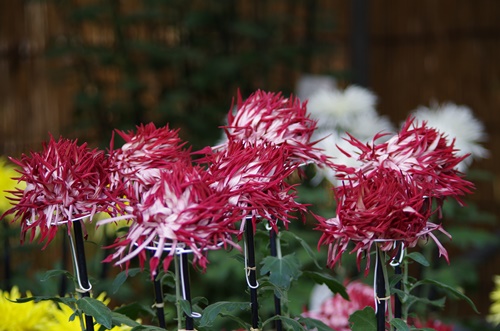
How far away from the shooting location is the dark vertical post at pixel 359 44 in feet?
10.9

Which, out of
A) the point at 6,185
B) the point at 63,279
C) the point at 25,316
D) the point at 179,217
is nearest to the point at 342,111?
the point at 6,185

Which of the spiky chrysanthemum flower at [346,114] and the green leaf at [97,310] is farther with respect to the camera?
the spiky chrysanthemum flower at [346,114]

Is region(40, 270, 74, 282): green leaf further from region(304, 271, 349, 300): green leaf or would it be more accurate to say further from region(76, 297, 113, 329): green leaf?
region(304, 271, 349, 300): green leaf

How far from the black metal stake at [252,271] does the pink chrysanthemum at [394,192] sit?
0.07 m

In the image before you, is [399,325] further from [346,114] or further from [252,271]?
[346,114]

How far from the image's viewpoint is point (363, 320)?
29.8 inches

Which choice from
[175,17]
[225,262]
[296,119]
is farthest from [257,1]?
[296,119]

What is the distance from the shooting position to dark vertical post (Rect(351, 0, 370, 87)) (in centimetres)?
333

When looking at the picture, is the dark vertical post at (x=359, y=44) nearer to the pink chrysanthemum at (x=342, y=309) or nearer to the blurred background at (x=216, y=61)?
the blurred background at (x=216, y=61)

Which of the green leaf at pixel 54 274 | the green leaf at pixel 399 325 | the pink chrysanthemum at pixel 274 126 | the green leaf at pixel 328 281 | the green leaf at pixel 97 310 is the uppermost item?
the pink chrysanthemum at pixel 274 126

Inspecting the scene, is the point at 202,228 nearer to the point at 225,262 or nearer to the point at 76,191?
the point at 76,191

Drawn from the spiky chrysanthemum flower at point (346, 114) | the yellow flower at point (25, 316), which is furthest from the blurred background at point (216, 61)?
the yellow flower at point (25, 316)

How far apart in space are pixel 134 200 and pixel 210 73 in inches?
93.4

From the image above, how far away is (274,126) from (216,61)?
2.26 metres
